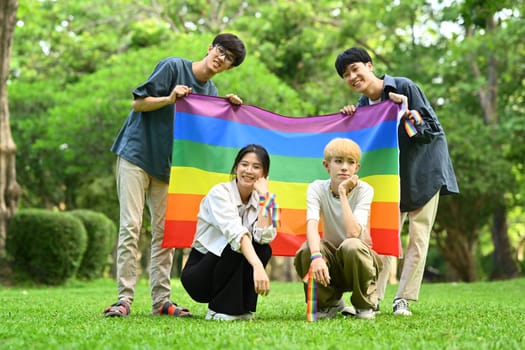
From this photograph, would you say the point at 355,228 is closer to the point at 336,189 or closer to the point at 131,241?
the point at 336,189

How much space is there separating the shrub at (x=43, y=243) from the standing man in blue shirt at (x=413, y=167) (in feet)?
28.0

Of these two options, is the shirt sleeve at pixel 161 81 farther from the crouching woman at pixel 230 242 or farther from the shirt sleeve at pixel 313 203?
the shirt sleeve at pixel 313 203

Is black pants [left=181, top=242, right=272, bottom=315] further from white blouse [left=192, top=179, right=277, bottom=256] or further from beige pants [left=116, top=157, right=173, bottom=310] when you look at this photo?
beige pants [left=116, top=157, right=173, bottom=310]

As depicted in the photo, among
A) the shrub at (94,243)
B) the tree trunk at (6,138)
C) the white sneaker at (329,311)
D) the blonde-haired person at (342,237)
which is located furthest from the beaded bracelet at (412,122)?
the shrub at (94,243)

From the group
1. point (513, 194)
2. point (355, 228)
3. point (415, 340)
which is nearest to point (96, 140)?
point (513, 194)

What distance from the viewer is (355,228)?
16.3 feet

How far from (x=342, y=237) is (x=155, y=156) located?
1610mm

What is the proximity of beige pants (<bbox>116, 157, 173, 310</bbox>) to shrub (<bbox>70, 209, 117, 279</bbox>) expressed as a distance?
916 centimetres

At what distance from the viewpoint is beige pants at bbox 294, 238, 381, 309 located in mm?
4918

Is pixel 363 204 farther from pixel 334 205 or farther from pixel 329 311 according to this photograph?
pixel 329 311

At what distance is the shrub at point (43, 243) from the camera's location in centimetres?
1283

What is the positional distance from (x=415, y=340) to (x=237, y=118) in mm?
2799

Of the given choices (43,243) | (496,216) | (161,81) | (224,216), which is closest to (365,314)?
(224,216)

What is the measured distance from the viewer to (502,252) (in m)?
20.8
